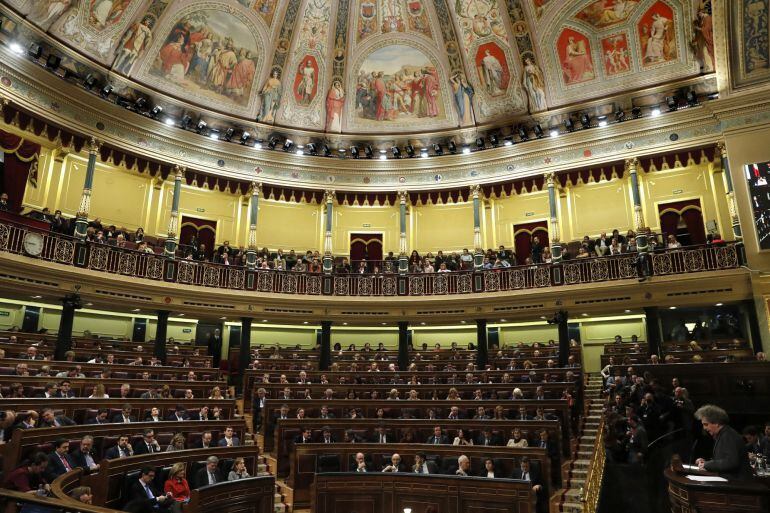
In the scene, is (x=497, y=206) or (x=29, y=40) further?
(x=497, y=206)

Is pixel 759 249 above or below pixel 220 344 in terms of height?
above

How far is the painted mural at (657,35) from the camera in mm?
17391

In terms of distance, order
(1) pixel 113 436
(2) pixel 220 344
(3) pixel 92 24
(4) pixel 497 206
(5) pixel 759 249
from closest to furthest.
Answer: (1) pixel 113 436 < (5) pixel 759 249 < (3) pixel 92 24 < (2) pixel 220 344 < (4) pixel 497 206

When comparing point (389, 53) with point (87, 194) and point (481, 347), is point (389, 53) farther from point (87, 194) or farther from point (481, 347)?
point (87, 194)

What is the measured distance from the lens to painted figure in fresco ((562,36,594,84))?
1880 centimetres

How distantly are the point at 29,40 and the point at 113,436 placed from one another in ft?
39.7

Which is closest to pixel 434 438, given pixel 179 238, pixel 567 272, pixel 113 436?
pixel 113 436

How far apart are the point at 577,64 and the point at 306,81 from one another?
980 centimetres

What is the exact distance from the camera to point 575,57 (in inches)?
744

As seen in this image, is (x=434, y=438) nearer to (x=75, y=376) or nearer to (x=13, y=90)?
(x=75, y=376)

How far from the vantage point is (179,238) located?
754 inches

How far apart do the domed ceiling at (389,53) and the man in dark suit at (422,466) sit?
48.0 feet

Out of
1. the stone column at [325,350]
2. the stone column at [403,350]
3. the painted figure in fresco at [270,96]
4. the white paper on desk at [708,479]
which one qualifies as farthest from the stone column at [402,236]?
the white paper on desk at [708,479]

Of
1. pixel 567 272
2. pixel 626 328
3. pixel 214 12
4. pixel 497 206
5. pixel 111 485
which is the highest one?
pixel 214 12
